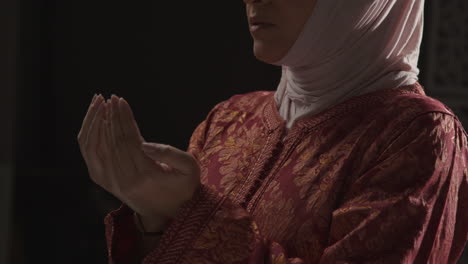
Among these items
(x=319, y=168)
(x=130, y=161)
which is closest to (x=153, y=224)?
(x=130, y=161)

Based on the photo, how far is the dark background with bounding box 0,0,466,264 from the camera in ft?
7.70

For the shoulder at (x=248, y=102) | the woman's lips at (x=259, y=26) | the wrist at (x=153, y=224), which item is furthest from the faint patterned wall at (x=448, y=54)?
the wrist at (x=153, y=224)

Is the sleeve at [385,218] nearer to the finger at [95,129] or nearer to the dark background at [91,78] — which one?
the finger at [95,129]

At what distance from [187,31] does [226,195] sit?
1.21 metres

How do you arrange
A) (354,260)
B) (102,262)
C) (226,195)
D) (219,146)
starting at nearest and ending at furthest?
(354,260) < (226,195) < (219,146) < (102,262)

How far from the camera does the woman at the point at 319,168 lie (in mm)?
1088

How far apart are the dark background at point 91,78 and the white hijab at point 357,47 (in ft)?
3.60

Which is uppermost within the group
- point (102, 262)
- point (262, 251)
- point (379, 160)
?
point (379, 160)

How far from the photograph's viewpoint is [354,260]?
1072mm

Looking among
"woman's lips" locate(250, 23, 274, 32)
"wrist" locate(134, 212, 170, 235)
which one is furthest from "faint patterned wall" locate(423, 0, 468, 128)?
"wrist" locate(134, 212, 170, 235)

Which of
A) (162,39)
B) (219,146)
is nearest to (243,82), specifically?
(162,39)

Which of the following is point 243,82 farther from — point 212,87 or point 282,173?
point 282,173

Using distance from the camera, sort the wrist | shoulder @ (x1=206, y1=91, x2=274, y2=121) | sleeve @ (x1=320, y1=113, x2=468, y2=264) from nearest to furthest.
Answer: sleeve @ (x1=320, y1=113, x2=468, y2=264) < the wrist < shoulder @ (x1=206, y1=91, x2=274, y2=121)

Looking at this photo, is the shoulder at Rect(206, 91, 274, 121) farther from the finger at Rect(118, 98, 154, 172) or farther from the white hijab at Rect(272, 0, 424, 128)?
the finger at Rect(118, 98, 154, 172)
